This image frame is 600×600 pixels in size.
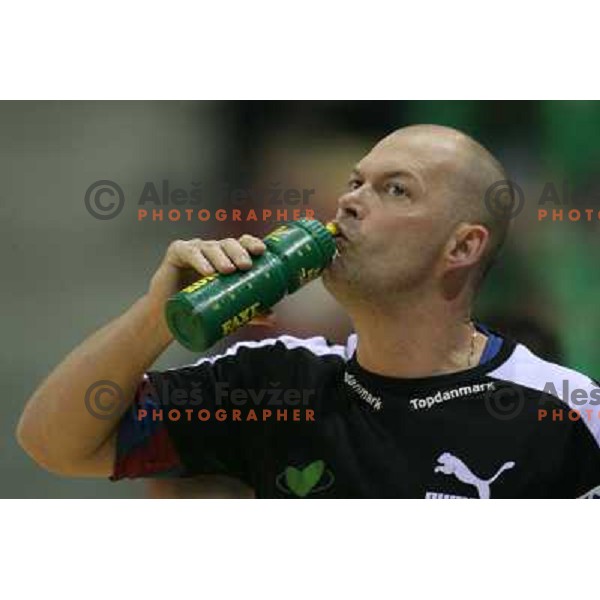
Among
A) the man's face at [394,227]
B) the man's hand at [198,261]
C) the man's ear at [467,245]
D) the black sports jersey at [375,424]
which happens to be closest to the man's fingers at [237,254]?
the man's hand at [198,261]

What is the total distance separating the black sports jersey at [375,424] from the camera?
269 centimetres

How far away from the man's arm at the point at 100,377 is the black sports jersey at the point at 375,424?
142 millimetres

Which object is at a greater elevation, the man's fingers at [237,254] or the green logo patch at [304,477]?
the man's fingers at [237,254]

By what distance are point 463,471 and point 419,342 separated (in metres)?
0.38

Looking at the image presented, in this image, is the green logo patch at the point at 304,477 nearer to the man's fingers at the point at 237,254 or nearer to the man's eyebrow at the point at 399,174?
the man's fingers at the point at 237,254

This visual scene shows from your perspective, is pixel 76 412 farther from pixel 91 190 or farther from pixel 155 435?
pixel 91 190

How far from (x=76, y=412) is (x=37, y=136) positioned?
81cm

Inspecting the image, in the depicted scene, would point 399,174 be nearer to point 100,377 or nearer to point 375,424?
point 375,424

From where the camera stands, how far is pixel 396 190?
2617 mm

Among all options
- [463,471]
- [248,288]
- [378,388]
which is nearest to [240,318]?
[248,288]

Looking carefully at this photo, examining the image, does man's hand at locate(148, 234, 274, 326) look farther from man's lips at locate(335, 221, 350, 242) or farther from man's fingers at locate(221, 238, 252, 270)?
man's lips at locate(335, 221, 350, 242)

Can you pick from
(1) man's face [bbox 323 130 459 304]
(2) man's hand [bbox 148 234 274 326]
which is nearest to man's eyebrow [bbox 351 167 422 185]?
(1) man's face [bbox 323 130 459 304]

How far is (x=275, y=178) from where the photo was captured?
2752 millimetres

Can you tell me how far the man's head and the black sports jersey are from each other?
243 millimetres
